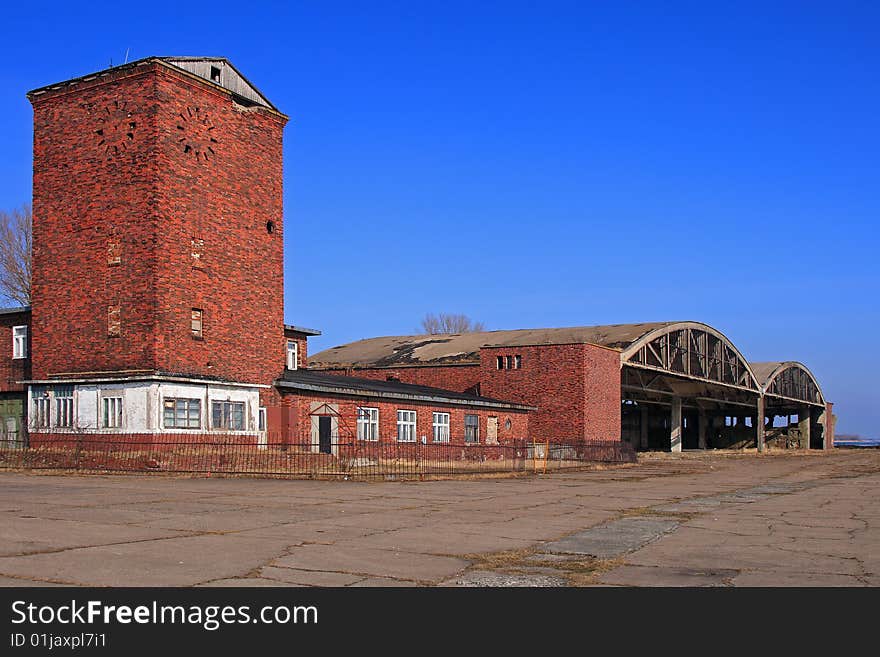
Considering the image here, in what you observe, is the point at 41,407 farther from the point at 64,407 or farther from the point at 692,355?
the point at 692,355

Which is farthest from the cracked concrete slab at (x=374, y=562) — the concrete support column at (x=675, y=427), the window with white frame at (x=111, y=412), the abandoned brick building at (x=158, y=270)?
the concrete support column at (x=675, y=427)

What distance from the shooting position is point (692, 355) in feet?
220

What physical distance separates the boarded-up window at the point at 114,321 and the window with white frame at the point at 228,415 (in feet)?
13.8

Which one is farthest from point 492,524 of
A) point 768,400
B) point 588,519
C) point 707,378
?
point 768,400

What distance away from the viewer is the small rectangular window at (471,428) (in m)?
46.5

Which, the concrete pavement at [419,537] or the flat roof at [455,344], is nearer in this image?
the concrete pavement at [419,537]

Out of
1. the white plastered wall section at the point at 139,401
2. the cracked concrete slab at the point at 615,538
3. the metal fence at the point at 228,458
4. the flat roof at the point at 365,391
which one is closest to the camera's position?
the cracked concrete slab at the point at 615,538

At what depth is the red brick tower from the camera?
31938mm

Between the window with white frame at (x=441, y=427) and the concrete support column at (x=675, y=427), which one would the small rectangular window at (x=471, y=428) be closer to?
the window with white frame at (x=441, y=427)

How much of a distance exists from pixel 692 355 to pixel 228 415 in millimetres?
42475

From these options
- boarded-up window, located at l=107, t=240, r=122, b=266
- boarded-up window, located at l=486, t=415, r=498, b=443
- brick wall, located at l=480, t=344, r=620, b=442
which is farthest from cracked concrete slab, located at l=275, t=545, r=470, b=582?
brick wall, located at l=480, t=344, r=620, b=442
